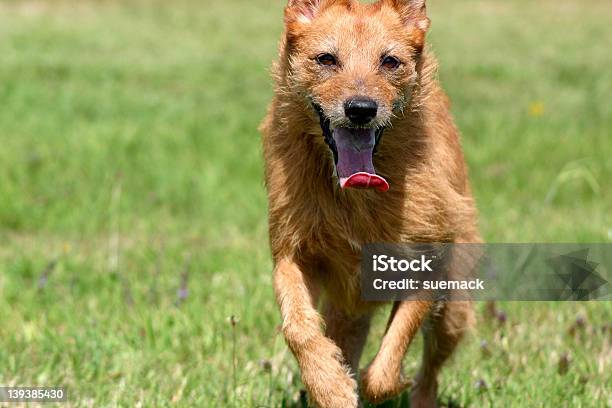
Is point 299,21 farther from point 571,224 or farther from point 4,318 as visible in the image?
point 571,224

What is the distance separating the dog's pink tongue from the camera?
3.74 metres

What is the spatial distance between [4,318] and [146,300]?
32.8 inches

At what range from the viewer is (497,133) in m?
10.3

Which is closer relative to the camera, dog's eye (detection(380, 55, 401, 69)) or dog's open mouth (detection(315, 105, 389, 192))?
dog's open mouth (detection(315, 105, 389, 192))

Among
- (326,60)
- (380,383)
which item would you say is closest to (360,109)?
(326,60)

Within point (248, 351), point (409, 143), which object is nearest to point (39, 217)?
point (248, 351)

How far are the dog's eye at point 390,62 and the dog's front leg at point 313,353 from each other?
38.0 inches

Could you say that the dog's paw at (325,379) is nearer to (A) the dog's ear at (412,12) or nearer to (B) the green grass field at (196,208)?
(B) the green grass field at (196,208)

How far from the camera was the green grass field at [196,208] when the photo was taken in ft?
15.3

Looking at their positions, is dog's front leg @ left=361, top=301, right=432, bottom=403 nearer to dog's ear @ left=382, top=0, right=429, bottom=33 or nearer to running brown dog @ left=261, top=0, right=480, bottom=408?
running brown dog @ left=261, top=0, right=480, bottom=408
